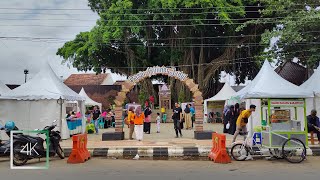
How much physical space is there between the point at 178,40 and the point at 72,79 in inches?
937

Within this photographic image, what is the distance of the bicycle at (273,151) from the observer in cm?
1071

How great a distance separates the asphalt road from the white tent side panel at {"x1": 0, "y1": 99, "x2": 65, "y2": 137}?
4903 millimetres

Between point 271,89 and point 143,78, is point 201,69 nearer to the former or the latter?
point 143,78

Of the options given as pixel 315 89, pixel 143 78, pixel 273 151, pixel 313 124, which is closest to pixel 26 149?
pixel 273 151

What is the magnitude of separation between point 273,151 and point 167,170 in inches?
151

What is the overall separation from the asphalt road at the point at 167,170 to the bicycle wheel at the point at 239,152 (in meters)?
0.29

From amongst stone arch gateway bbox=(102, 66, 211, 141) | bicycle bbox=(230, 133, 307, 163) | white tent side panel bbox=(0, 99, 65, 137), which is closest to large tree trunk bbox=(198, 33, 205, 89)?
stone arch gateway bbox=(102, 66, 211, 141)

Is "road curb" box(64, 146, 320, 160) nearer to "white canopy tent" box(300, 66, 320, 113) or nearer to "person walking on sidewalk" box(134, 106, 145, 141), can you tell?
"person walking on sidewalk" box(134, 106, 145, 141)

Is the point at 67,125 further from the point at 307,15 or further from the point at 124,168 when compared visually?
the point at 307,15

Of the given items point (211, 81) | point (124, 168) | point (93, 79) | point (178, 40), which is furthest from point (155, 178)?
point (93, 79)

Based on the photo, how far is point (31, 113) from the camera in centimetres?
1623

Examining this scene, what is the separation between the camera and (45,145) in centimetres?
1108

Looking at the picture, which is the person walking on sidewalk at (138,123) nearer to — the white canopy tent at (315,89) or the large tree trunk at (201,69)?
the white canopy tent at (315,89)

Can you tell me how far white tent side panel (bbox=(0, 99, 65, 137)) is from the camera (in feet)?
53.0
